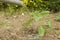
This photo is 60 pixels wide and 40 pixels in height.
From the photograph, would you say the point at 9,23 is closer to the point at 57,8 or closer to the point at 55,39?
the point at 55,39

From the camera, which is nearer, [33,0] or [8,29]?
[8,29]

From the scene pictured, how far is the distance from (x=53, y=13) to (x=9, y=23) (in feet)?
5.11

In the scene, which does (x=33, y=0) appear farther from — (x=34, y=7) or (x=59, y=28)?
(x=59, y=28)

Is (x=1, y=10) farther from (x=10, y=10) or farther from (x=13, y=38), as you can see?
(x=13, y=38)

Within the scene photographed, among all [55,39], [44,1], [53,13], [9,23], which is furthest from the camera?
[44,1]

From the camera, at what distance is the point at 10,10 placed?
5707mm

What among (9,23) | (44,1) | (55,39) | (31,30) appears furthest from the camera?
(44,1)

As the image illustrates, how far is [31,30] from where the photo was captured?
13.7 ft

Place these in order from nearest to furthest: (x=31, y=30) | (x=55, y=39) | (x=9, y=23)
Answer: (x=55, y=39), (x=31, y=30), (x=9, y=23)

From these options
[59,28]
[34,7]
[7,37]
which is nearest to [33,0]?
[34,7]

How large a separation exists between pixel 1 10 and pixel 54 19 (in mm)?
1814

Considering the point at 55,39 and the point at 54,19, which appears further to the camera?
the point at 54,19

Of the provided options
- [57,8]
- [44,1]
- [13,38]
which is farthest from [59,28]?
[44,1]

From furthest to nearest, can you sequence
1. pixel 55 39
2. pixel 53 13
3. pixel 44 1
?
pixel 44 1, pixel 53 13, pixel 55 39
